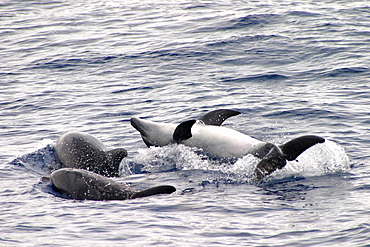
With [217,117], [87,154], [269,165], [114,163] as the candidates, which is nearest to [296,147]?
[269,165]

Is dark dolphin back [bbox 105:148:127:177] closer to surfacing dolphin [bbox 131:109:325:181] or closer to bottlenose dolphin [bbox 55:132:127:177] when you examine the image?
bottlenose dolphin [bbox 55:132:127:177]

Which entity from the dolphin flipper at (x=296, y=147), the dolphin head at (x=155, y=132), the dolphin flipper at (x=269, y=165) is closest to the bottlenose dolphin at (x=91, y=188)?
the dolphin flipper at (x=269, y=165)

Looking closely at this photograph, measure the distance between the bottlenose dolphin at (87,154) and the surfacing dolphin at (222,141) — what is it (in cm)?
132

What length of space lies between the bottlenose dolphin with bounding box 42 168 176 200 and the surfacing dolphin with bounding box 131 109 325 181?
200cm

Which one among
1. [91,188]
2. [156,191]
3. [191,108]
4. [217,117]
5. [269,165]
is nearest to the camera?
[156,191]

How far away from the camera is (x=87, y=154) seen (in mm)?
11164

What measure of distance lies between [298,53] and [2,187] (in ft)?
38.7

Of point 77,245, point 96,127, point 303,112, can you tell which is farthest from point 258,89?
point 77,245

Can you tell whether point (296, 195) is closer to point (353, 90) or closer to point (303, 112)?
point (303, 112)

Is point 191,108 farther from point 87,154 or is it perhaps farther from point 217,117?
point 87,154

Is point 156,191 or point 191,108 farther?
point 191,108

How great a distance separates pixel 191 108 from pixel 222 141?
12.3ft

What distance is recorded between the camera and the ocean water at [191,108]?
8.34 meters

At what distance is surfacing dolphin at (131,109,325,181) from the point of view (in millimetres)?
10031
